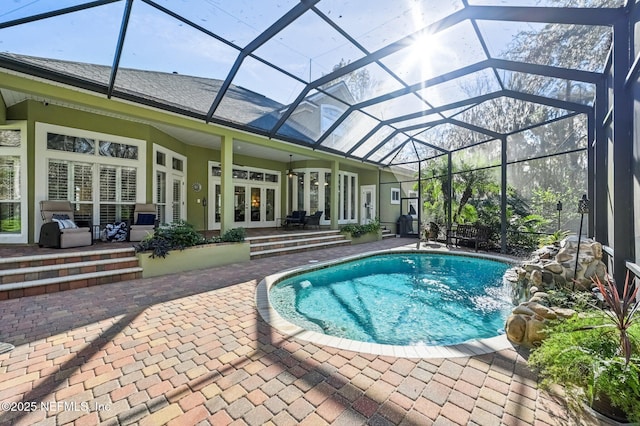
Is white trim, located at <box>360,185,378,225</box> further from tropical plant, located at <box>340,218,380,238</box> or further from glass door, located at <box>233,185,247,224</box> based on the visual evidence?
glass door, located at <box>233,185,247,224</box>

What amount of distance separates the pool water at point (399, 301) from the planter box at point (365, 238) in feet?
10.4

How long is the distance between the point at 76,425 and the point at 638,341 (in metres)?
4.11

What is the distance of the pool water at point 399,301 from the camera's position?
12.8 ft

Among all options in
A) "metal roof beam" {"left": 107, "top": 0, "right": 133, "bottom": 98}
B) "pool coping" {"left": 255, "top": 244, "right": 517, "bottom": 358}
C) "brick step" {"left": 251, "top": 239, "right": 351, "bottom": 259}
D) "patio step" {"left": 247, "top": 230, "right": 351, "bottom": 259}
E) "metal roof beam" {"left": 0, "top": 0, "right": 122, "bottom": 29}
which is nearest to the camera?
"pool coping" {"left": 255, "top": 244, "right": 517, "bottom": 358}

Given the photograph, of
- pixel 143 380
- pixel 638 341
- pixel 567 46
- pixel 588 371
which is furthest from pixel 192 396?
pixel 567 46

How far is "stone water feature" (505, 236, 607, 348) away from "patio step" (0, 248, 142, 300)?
6674mm

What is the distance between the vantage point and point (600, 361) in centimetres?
190

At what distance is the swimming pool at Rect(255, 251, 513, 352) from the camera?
152 inches

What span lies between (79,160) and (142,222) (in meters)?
2.19

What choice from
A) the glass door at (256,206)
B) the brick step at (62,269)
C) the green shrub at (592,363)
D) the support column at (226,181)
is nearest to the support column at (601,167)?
the green shrub at (592,363)

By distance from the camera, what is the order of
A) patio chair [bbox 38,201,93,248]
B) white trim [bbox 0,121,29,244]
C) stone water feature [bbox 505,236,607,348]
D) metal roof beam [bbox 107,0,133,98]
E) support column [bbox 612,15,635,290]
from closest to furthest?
stone water feature [bbox 505,236,607,348] < support column [bbox 612,15,635,290] < metal roof beam [bbox 107,0,133,98] < patio chair [bbox 38,201,93,248] < white trim [bbox 0,121,29,244]

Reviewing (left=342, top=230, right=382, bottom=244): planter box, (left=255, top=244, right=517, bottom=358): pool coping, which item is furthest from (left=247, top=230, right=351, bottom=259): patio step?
(left=255, top=244, right=517, bottom=358): pool coping

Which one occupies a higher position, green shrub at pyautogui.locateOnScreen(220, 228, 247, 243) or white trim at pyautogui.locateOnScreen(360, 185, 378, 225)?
white trim at pyautogui.locateOnScreen(360, 185, 378, 225)

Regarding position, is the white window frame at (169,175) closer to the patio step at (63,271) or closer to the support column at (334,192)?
the patio step at (63,271)
